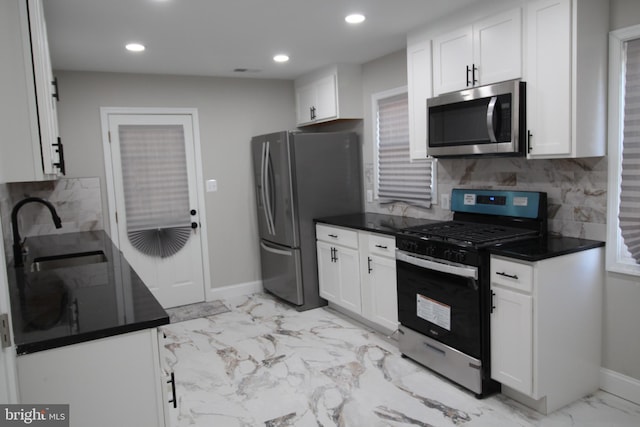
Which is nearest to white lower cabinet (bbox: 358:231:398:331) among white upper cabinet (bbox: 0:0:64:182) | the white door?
the white door

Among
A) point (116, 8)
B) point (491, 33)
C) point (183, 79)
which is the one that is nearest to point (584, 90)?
point (491, 33)

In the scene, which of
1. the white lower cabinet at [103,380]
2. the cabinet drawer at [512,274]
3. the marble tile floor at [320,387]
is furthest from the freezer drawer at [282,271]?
the white lower cabinet at [103,380]

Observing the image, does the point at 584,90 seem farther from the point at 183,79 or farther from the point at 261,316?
the point at 183,79

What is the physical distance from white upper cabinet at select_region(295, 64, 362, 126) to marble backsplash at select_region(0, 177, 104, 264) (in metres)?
2.24

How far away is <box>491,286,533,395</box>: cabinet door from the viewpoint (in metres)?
2.44

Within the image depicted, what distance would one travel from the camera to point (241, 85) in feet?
16.3

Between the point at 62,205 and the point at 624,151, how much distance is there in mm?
4272

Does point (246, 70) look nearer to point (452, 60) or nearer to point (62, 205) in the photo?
point (62, 205)

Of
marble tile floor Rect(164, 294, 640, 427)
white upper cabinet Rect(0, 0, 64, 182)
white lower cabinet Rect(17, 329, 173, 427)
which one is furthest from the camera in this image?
marble tile floor Rect(164, 294, 640, 427)

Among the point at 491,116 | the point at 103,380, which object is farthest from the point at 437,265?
the point at 103,380

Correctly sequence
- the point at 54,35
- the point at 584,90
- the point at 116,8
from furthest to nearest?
the point at 54,35
the point at 116,8
the point at 584,90

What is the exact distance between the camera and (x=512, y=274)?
97.7 inches

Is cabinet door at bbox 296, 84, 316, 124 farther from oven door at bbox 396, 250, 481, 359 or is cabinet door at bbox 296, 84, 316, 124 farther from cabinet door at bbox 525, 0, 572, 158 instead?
cabinet door at bbox 525, 0, 572, 158

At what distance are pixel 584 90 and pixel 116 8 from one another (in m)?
2.63
